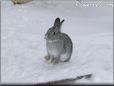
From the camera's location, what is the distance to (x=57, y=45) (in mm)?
4652

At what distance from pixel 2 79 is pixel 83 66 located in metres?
0.94

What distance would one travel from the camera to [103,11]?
7.11 metres

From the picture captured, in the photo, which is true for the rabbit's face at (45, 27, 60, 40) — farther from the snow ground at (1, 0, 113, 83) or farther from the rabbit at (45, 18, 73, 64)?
the snow ground at (1, 0, 113, 83)

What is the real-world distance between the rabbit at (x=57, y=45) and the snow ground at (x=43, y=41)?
9cm

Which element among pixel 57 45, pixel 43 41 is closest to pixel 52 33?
pixel 57 45

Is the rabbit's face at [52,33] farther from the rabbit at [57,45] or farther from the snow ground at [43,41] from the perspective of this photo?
the snow ground at [43,41]

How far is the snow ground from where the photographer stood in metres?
4.52

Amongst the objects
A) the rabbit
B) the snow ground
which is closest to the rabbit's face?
the rabbit

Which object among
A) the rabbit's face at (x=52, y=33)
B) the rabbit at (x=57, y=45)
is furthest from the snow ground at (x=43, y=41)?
the rabbit's face at (x=52, y=33)

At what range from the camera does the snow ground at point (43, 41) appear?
4520 mm

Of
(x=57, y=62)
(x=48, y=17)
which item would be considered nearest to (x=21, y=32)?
(x=48, y=17)

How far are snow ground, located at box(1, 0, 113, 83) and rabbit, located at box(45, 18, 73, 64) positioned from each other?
0.09 metres

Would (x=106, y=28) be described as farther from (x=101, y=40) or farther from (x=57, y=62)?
(x=57, y=62)

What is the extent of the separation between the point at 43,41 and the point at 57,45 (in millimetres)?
969
